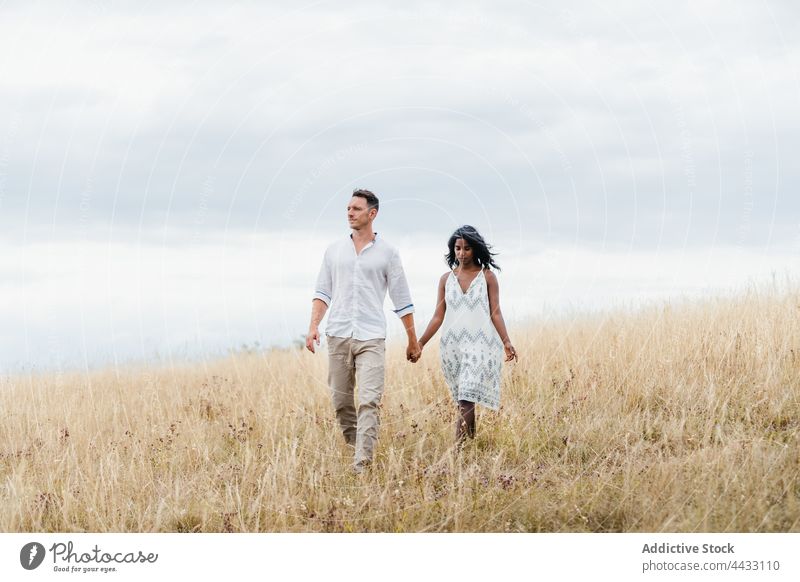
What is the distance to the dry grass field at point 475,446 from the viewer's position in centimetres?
679

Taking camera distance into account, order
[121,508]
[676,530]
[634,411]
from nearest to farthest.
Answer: [676,530] → [121,508] → [634,411]

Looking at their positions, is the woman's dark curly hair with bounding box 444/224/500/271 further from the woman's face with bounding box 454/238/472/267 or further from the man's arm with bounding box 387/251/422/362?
the man's arm with bounding box 387/251/422/362

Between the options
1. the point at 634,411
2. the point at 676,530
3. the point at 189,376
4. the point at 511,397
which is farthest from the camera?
the point at 189,376

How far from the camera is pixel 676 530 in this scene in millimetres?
6477

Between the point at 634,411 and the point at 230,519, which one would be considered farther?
the point at 634,411

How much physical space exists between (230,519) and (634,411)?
4978mm

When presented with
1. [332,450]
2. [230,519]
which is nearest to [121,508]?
[230,519]

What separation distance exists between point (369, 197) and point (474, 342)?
192 centimetres

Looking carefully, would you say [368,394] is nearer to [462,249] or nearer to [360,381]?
[360,381]
